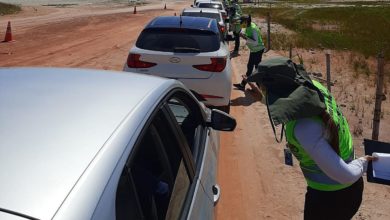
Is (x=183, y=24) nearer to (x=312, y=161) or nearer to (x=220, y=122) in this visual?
(x=220, y=122)

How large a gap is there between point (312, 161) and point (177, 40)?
505 cm

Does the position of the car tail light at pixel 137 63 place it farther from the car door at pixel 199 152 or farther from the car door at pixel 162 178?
the car door at pixel 162 178

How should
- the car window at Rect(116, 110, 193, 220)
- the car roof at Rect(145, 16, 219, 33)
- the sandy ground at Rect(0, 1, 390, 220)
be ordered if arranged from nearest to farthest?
the car window at Rect(116, 110, 193, 220), the sandy ground at Rect(0, 1, 390, 220), the car roof at Rect(145, 16, 219, 33)

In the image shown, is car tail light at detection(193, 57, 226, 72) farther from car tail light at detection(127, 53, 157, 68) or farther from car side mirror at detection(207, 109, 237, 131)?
car side mirror at detection(207, 109, 237, 131)

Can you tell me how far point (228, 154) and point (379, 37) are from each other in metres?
22.8

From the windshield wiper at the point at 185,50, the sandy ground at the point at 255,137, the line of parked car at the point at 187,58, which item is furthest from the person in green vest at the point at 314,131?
the windshield wiper at the point at 185,50

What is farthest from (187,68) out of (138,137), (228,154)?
(138,137)

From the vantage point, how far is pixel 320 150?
2.56m

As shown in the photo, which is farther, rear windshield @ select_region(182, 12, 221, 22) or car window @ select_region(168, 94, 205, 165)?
rear windshield @ select_region(182, 12, 221, 22)

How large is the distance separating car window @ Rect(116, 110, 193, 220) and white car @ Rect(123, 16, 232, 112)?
475cm

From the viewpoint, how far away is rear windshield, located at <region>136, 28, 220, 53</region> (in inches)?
295

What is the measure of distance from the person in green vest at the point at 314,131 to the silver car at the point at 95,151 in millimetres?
610

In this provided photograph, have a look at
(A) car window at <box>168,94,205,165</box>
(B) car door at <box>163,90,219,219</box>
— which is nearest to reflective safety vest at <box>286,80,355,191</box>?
(B) car door at <box>163,90,219,219</box>

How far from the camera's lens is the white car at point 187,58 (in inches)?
290
